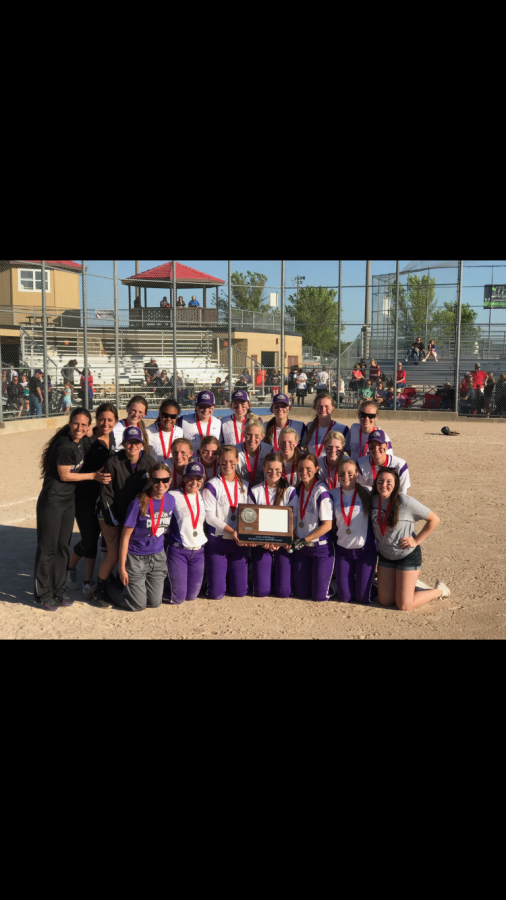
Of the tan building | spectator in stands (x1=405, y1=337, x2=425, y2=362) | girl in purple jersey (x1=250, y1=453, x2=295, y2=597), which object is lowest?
girl in purple jersey (x1=250, y1=453, x2=295, y2=597)

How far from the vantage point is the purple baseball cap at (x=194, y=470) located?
6621mm

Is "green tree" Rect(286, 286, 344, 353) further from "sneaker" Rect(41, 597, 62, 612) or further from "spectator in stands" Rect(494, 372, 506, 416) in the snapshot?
"sneaker" Rect(41, 597, 62, 612)

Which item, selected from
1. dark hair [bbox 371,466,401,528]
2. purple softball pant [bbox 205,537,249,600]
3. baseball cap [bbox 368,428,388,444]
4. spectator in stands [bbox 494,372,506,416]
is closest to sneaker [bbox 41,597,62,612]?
purple softball pant [bbox 205,537,249,600]

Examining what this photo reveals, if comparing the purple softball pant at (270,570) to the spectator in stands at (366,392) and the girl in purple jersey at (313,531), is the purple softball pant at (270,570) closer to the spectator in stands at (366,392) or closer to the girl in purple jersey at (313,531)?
the girl in purple jersey at (313,531)

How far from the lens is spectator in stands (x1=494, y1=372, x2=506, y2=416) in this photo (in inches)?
959

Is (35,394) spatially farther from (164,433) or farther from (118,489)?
(118,489)

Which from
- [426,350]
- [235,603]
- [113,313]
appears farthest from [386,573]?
[426,350]

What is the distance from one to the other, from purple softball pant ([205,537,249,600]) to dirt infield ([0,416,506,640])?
116 mm

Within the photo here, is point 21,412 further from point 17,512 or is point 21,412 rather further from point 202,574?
point 202,574

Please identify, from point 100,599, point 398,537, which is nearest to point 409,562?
point 398,537

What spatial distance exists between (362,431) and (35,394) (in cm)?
1630

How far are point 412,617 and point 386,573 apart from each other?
0.46 meters

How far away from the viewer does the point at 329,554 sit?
667 cm

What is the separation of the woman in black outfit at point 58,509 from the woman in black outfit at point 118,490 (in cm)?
15
